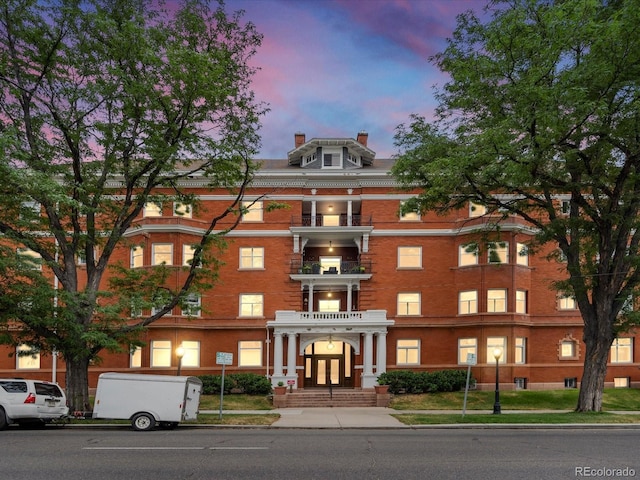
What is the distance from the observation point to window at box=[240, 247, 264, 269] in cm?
3619

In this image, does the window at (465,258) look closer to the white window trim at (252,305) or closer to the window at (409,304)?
the window at (409,304)

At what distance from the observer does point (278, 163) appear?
4122cm

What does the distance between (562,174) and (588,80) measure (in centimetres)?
395

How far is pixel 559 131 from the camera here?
64.2 ft

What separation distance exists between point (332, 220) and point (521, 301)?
13.4m

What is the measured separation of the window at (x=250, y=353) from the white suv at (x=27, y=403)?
16279 mm

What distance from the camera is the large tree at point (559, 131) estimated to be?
63.6 ft

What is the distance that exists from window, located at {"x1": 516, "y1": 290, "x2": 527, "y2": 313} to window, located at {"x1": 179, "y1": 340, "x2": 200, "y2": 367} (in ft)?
66.3

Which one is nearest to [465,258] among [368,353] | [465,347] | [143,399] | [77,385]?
[465,347]

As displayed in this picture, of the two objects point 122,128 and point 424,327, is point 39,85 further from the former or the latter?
point 424,327

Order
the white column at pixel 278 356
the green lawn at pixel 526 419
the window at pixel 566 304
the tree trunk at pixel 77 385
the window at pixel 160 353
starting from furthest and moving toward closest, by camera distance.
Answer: the window at pixel 566 304 < the window at pixel 160 353 < the white column at pixel 278 356 < the tree trunk at pixel 77 385 < the green lawn at pixel 526 419

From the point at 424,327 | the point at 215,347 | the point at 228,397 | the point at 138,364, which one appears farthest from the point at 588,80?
the point at 138,364

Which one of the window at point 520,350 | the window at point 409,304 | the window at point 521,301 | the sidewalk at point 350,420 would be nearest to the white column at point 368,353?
the window at point 409,304

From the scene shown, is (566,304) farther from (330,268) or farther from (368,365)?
(330,268)
